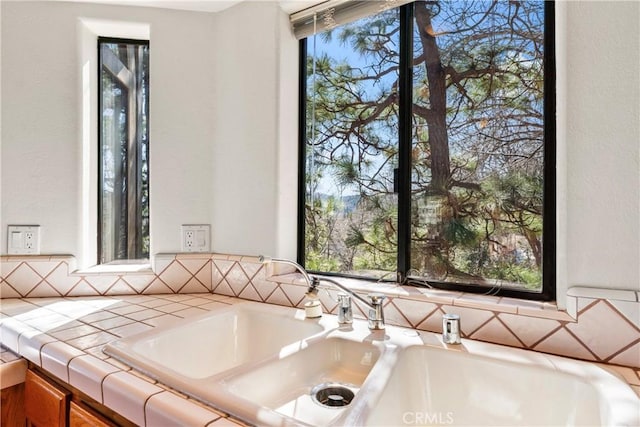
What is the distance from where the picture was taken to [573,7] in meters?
0.88

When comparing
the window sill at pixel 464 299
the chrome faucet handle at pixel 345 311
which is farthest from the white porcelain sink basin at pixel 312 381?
the window sill at pixel 464 299

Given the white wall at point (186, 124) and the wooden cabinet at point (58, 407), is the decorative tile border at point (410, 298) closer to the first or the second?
the white wall at point (186, 124)

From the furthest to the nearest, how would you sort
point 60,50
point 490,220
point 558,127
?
point 60,50, point 490,220, point 558,127

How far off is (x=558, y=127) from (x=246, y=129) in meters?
1.13

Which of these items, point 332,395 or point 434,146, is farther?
point 434,146

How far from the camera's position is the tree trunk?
1.20 m

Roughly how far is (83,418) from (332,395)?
1.91 ft

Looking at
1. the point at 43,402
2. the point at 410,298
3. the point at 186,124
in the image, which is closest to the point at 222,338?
the point at 43,402

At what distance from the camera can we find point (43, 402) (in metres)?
0.89

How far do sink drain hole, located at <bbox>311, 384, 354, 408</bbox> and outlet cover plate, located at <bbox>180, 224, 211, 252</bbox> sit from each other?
90 centimetres

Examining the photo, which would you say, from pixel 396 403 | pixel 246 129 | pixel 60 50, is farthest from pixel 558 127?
pixel 60 50

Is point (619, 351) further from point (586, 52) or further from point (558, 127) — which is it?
point (586, 52)

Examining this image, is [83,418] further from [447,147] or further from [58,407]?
[447,147]

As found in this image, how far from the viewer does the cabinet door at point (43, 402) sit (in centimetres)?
84
